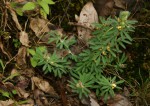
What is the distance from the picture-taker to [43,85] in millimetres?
3277

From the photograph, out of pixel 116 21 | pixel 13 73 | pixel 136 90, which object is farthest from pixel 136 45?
pixel 13 73

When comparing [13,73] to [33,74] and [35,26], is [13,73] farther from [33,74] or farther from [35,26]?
[35,26]

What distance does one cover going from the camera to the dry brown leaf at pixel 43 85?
10.7ft

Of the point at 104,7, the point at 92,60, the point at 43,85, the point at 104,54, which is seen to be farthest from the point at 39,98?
the point at 104,7

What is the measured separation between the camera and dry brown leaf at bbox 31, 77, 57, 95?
3.26m

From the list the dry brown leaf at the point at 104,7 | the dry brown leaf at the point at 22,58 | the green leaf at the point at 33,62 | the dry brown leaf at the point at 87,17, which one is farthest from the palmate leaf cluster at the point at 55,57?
the dry brown leaf at the point at 104,7

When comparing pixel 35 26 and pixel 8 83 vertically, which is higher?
pixel 35 26

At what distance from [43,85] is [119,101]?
85cm

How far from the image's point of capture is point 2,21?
3330mm

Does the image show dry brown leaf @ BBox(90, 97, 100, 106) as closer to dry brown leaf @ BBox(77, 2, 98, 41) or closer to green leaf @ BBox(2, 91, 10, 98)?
dry brown leaf @ BBox(77, 2, 98, 41)

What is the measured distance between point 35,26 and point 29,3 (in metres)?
0.34

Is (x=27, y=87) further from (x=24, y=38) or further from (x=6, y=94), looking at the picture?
(x=24, y=38)

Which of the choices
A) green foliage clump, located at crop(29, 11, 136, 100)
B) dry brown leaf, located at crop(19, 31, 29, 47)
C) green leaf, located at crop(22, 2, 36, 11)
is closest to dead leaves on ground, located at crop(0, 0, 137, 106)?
dry brown leaf, located at crop(19, 31, 29, 47)

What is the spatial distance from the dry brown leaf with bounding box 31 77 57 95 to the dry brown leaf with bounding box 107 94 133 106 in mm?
630
